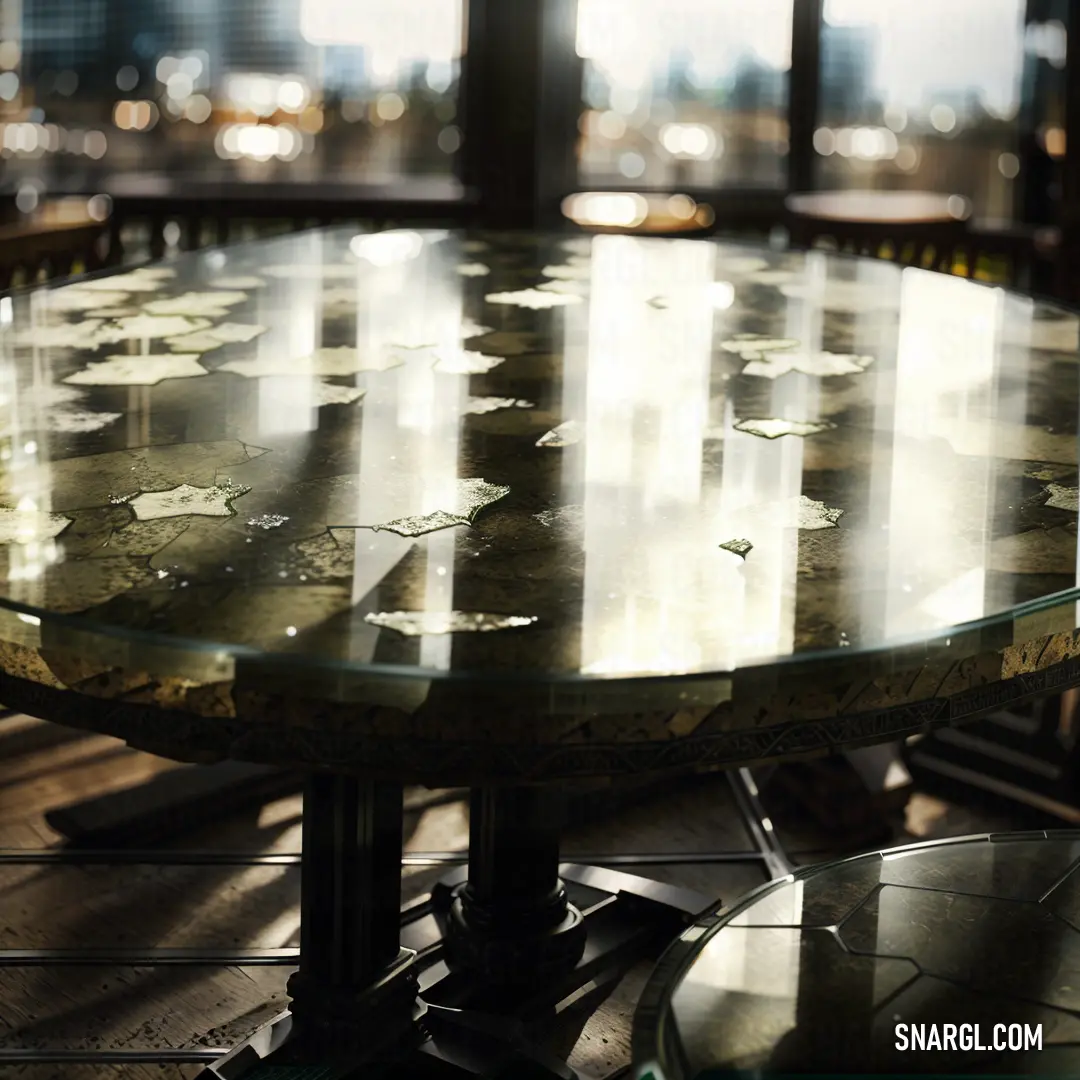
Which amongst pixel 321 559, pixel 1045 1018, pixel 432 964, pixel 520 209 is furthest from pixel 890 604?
pixel 520 209

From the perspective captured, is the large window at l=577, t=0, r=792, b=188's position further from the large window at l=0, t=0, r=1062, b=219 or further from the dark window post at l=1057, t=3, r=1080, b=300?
the dark window post at l=1057, t=3, r=1080, b=300

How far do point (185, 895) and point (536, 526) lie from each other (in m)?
1.32

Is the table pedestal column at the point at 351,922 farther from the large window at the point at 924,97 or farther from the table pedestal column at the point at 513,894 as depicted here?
the large window at the point at 924,97

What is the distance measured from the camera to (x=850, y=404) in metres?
1.68

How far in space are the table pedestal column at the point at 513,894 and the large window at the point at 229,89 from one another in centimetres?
Answer: 386

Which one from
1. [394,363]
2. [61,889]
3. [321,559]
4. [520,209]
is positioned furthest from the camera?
[520,209]

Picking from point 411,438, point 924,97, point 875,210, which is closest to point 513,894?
point 411,438

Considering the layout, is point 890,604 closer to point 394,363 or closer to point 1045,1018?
point 1045,1018

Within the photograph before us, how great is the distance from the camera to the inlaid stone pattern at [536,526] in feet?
3.15

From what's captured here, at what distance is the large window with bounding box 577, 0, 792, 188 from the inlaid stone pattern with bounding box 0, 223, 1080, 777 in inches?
129

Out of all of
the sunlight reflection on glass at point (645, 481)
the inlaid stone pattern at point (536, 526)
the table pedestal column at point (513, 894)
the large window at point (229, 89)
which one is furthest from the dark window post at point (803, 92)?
the table pedestal column at point (513, 894)

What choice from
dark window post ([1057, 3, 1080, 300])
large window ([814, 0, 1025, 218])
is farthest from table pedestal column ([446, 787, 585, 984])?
large window ([814, 0, 1025, 218])

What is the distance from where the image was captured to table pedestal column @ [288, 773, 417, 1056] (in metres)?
1.58

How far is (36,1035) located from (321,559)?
3.65 ft
